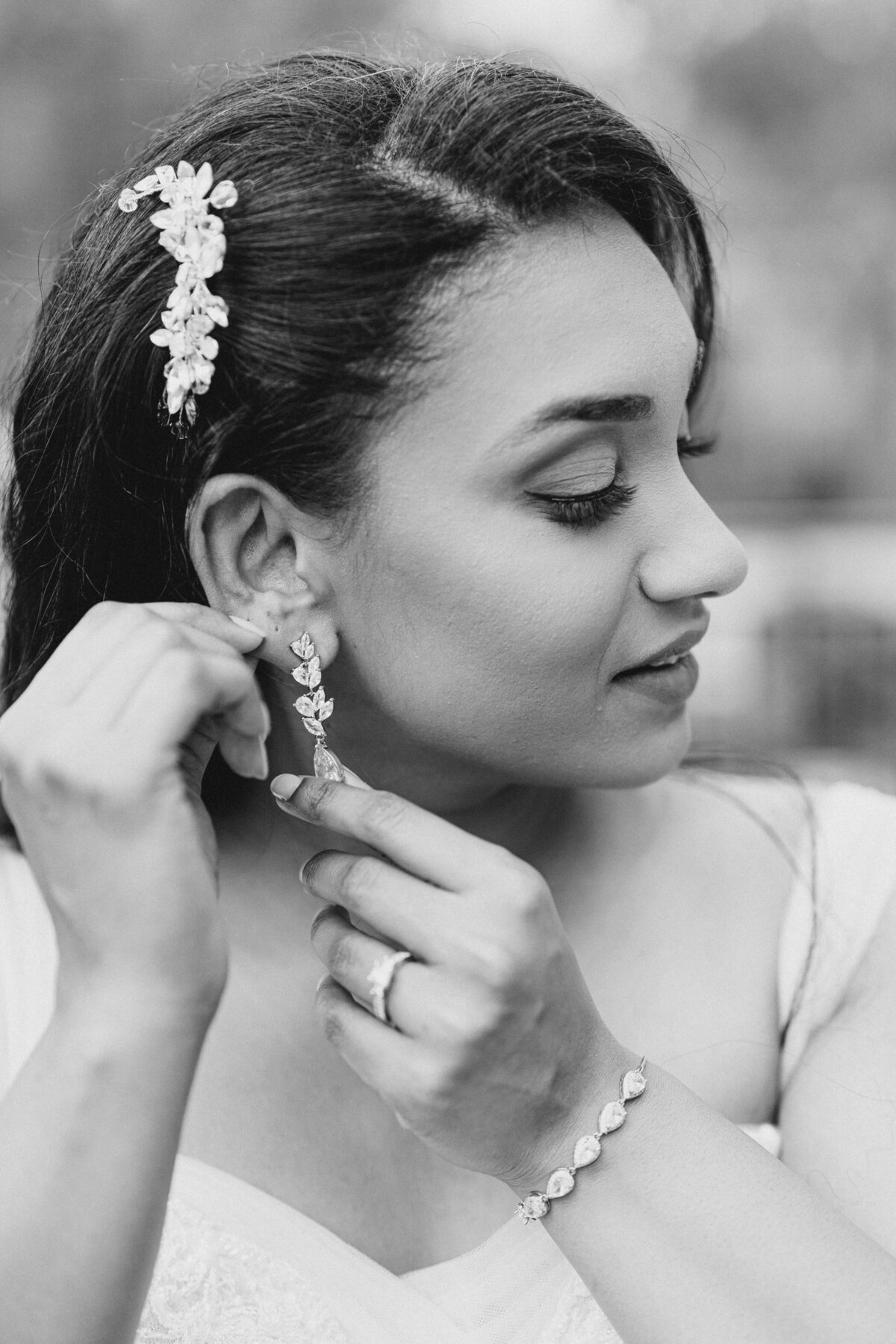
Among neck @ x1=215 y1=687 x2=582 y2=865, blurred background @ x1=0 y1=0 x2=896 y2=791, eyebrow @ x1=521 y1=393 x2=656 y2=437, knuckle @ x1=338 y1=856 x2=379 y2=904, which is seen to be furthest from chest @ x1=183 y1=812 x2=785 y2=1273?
blurred background @ x1=0 y1=0 x2=896 y2=791

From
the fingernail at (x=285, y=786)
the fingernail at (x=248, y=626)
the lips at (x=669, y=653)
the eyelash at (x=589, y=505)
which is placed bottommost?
the fingernail at (x=285, y=786)

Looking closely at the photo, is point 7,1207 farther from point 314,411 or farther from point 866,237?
point 866,237

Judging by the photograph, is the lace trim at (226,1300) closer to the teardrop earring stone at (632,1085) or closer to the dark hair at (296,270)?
the teardrop earring stone at (632,1085)

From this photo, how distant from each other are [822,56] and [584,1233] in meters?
9.38

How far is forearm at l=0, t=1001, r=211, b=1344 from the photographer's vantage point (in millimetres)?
1542

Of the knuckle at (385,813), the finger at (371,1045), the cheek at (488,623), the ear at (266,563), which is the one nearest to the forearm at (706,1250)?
the finger at (371,1045)

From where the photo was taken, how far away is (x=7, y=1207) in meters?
1.56

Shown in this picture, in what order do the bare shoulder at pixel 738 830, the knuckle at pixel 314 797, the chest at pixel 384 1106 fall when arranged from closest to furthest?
the knuckle at pixel 314 797, the chest at pixel 384 1106, the bare shoulder at pixel 738 830

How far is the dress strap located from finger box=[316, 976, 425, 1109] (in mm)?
806

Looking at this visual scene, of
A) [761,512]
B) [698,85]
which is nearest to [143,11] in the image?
[698,85]

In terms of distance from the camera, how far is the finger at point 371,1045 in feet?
5.24

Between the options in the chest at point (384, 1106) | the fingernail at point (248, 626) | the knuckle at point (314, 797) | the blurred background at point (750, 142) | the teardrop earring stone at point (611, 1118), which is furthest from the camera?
the blurred background at point (750, 142)

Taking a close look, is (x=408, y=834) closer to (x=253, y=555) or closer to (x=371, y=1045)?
(x=371, y=1045)

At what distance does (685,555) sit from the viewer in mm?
1865
